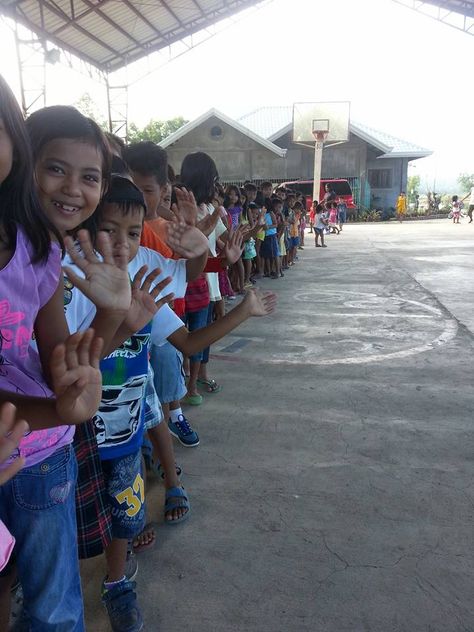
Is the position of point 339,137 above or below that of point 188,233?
above

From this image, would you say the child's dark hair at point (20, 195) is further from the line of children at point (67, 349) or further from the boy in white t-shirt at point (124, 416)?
the boy in white t-shirt at point (124, 416)

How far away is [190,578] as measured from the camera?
1.81 meters

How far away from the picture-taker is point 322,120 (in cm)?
2317

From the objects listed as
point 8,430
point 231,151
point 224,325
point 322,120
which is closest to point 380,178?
point 322,120

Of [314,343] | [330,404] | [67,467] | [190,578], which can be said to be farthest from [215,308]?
[67,467]

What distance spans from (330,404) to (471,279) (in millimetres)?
5466

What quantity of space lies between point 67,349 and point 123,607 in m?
1.02

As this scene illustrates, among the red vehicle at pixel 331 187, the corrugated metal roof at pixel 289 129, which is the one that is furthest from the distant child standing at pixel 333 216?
the corrugated metal roof at pixel 289 129

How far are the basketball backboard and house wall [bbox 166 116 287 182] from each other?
1716mm

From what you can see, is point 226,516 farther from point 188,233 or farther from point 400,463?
point 188,233

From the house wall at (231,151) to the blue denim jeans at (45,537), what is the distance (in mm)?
23784

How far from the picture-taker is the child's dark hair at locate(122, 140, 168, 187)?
2.44 m

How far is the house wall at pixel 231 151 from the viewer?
79.0 feet

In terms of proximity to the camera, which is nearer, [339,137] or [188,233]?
[188,233]
